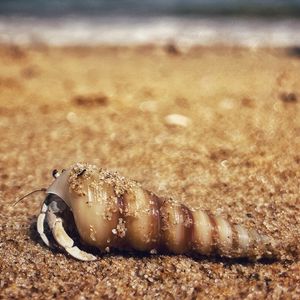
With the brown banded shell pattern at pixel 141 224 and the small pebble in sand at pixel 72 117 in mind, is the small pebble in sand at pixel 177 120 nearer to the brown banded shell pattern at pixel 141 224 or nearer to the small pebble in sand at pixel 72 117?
the small pebble in sand at pixel 72 117

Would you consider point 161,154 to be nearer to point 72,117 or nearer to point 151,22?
point 72,117

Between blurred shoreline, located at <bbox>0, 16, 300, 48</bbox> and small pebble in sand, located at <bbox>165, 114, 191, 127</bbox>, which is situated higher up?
small pebble in sand, located at <bbox>165, 114, 191, 127</bbox>

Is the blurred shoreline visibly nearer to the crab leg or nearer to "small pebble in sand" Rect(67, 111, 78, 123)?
"small pebble in sand" Rect(67, 111, 78, 123)

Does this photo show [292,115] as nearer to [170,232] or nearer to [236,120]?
[236,120]

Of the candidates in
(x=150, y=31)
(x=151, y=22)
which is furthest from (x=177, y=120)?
(x=151, y=22)

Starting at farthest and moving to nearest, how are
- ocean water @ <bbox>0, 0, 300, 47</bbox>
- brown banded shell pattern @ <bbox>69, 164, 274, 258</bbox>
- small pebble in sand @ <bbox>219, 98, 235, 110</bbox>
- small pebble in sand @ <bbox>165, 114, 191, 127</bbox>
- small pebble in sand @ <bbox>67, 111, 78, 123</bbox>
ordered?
ocean water @ <bbox>0, 0, 300, 47</bbox> < small pebble in sand @ <bbox>219, 98, 235, 110</bbox> < small pebble in sand @ <bbox>67, 111, 78, 123</bbox> < small pebble in sand @ <bbox>165, 114, 191, 127</bbox> < brown banded shell pattern @ <bbox>69, 164, 274, 258</bbox>

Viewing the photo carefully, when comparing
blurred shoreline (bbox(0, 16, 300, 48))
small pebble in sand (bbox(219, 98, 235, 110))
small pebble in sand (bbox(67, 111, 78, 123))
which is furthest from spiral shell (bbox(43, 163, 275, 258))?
blurred shoreline (bbox(0, 16, 300, 48))

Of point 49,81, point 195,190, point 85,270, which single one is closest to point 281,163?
point 195,190
